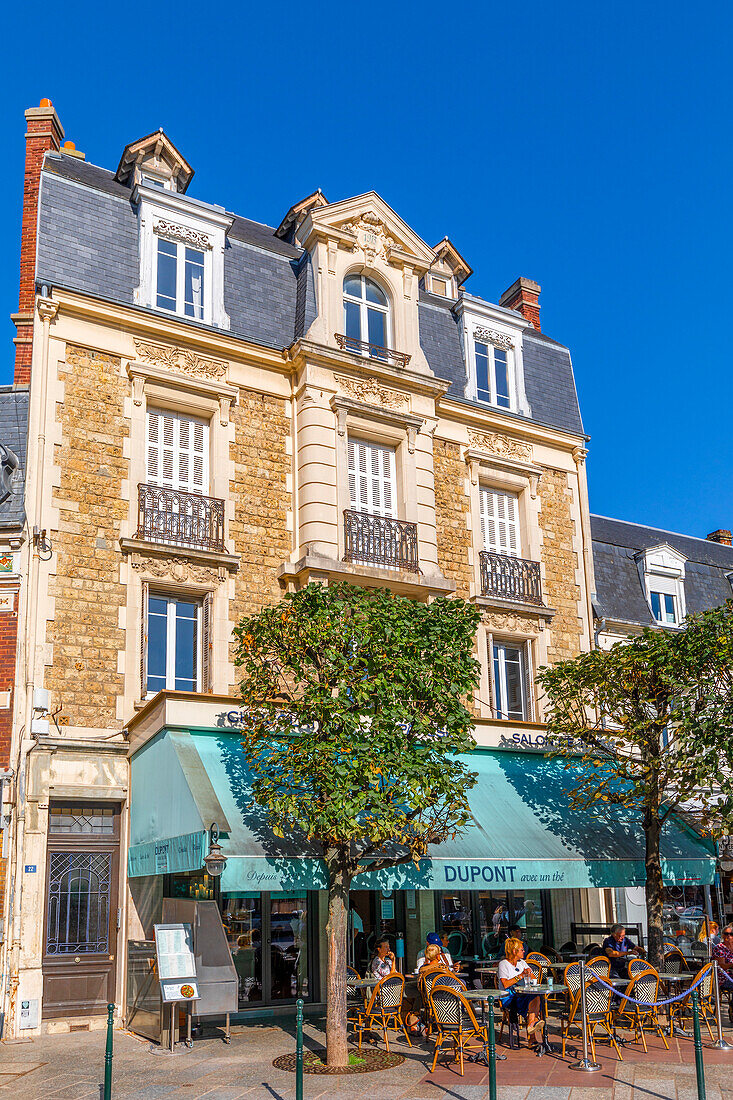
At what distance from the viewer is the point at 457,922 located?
17016 millimetres

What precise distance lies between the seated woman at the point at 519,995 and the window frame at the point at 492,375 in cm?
1086

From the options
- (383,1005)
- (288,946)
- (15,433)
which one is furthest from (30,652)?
(383,1005)

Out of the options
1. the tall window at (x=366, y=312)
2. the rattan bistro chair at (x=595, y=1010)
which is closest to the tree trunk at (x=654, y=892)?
the rattan bistro chair at (x=595, y=1010)

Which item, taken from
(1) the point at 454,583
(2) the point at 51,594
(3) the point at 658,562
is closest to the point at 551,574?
(1) the point at 454,583

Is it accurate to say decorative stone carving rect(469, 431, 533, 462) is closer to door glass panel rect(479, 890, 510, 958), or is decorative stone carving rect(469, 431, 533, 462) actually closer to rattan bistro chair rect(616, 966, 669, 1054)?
door glass panel rect(479, 890, 510, 958)

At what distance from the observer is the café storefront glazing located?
1203cm

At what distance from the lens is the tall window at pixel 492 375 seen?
20359mm

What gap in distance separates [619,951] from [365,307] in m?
11.7

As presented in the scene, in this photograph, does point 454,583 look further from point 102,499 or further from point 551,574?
point 102,499

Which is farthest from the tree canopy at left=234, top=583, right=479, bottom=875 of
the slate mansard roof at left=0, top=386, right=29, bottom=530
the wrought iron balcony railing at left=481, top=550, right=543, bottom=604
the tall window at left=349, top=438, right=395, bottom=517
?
the wrought iron balcony railing at left=481, top=550, right=543, bottom=604

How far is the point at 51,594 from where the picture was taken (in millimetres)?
14398

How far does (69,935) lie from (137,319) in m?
9.25

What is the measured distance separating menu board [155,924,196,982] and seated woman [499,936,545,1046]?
146 inches

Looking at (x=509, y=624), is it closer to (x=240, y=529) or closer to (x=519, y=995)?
(x=240, y=529)
